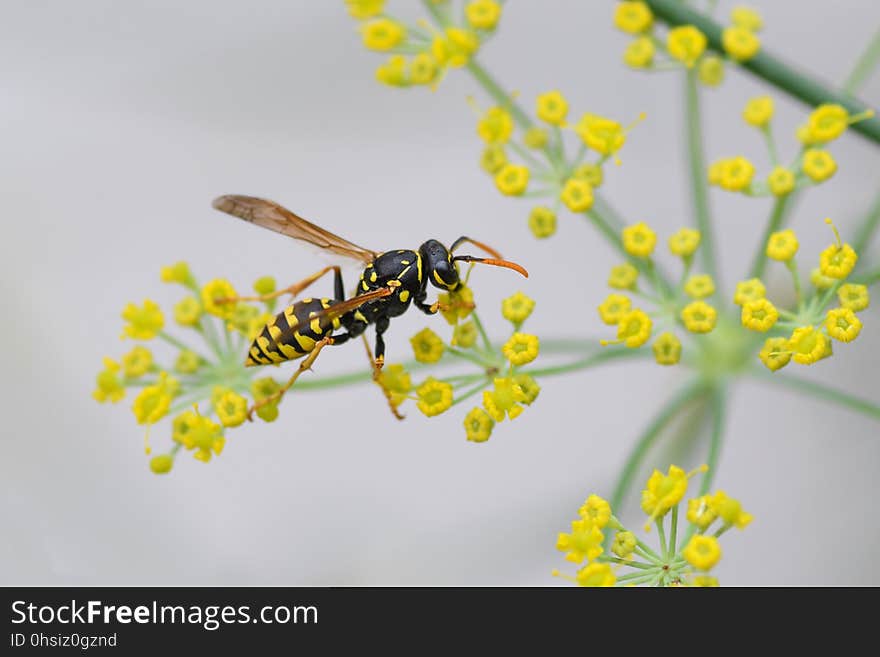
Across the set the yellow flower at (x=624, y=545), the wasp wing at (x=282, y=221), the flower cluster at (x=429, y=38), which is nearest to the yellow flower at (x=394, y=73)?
the flower cluster at (x=429, y=38)

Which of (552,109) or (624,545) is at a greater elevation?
(552,109)

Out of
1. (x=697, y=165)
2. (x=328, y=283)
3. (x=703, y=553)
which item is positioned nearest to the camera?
(x=703, y=553)

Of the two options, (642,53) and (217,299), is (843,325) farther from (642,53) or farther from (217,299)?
(217,299)

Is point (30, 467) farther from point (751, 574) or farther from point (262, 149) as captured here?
point (751, 574)

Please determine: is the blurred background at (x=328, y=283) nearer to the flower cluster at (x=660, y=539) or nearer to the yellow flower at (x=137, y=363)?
the yellow flower at (x=137, y=363)

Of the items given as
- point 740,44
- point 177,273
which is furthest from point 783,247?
point 177,273
